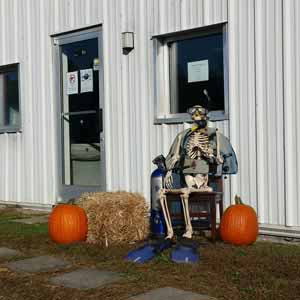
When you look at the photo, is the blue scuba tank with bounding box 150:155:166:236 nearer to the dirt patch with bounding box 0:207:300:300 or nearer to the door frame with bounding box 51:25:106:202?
the dirt patch with bounding box 0:207:300:300

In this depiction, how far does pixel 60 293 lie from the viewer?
5.07m

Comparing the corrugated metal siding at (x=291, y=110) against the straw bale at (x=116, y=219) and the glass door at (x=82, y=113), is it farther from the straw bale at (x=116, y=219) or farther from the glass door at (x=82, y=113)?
the glass door at (x=82, y=113)

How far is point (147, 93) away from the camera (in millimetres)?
8609

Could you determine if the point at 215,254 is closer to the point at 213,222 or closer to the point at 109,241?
the point at 213,222

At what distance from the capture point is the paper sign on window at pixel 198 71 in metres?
8.08

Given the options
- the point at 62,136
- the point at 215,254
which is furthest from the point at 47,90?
the point at 215,254

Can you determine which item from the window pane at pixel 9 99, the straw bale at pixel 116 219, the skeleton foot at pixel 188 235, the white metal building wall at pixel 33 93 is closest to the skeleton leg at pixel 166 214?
the skeleton foot at pixel 188 235

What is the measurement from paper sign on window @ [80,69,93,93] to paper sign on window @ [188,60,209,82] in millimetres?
2033

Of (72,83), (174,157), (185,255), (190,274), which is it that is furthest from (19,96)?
(190,274)

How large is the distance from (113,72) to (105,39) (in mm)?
522

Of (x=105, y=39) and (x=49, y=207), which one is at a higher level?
(x=105, y=39)

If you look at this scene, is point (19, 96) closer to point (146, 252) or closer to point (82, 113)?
point (82, 113)

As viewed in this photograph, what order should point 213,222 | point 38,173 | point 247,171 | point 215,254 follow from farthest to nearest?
1. point 38,173
2. point 247,171
3. point 213,222
4. point 215,254

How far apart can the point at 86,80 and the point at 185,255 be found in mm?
4592
